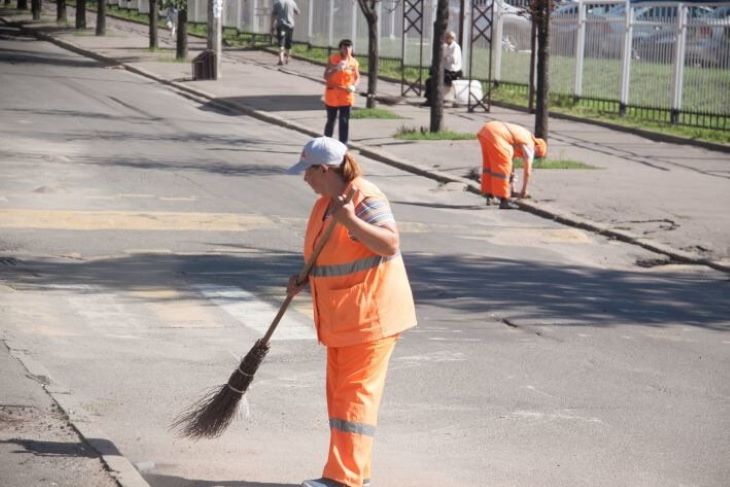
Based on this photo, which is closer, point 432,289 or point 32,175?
point 432,289

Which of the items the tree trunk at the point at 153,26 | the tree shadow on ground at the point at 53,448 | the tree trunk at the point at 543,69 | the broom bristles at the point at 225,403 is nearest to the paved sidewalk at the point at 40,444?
the tree shadow on ground at the point at 53,448

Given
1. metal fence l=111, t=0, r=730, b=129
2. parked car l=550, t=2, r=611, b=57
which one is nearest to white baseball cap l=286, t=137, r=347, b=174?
metal fence l=111, t=0, r=730, b=129

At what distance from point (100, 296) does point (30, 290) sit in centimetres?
58

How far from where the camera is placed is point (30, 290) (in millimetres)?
11664

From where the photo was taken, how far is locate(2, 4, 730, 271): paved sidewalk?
1698 cm

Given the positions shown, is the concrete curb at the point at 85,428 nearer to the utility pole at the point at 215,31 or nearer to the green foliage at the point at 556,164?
the green foliage at the point at 556,164

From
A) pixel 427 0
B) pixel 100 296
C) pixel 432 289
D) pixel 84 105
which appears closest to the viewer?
pixel 100 296

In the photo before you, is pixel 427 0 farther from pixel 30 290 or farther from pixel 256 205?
pixel 30 290

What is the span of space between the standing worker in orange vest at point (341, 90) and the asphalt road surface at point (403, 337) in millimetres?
3723

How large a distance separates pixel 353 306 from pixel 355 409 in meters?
0.45

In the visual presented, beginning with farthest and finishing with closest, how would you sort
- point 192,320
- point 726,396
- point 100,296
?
point 100,296, point 192,320, point 726,396

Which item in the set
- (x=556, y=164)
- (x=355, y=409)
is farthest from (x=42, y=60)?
(x=355, y=409)

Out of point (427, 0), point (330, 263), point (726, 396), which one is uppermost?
point (427, 0)

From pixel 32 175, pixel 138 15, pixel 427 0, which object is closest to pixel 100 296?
pixel 32 175
